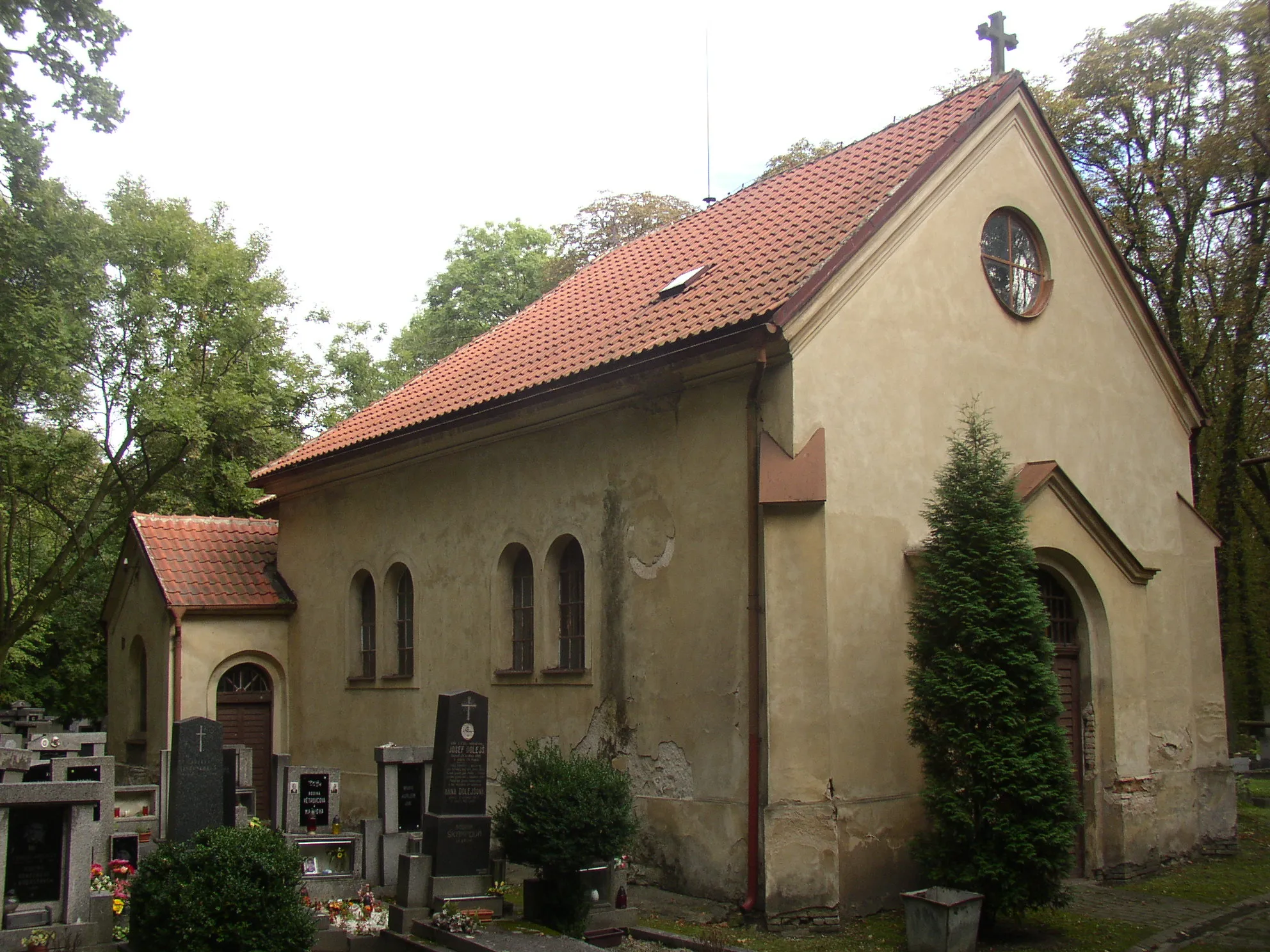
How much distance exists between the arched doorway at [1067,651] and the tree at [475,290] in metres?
24.2

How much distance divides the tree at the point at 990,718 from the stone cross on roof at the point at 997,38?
6.38 metres

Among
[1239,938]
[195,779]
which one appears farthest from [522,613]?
[1239,938]

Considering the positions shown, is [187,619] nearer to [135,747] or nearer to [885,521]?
[135,747]

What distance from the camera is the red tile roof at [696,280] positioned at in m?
12.5

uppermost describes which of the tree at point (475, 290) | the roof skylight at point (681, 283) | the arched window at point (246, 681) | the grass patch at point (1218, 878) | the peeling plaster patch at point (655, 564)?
the tree at point (475, 290)

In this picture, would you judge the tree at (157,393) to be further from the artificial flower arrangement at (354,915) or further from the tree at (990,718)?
the tree at (990,718)

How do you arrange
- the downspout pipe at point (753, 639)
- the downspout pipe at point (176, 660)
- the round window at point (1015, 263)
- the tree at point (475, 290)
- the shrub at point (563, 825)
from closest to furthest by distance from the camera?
the shrub at point (563, 825) → the downspout pipe at point (753, 639) → the round window at point (1015, 263) → the downspout pipe at point (176, 660) → the tree at point (475, 290)

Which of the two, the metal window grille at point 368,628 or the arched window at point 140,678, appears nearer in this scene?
the metal window grille at point 368,628

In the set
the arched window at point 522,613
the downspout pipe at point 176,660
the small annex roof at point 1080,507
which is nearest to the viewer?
the small annex roof at point 1080,507

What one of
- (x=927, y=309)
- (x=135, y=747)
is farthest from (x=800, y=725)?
(x=135, y=747)

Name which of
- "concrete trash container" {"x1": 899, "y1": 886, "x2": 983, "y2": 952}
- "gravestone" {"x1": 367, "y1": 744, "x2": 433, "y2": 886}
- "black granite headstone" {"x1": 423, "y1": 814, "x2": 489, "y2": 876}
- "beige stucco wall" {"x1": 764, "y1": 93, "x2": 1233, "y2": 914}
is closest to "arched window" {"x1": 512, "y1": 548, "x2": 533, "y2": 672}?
"gravestone" {"x1": 367, "y1": 744, "x2": 433, "y2": 886}

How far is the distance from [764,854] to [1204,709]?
8258 millimetres

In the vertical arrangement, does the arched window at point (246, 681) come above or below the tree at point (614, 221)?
below

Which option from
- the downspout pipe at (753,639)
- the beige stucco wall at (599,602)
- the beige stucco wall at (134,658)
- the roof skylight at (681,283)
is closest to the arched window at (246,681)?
the beige stucco wall at (134,658)
